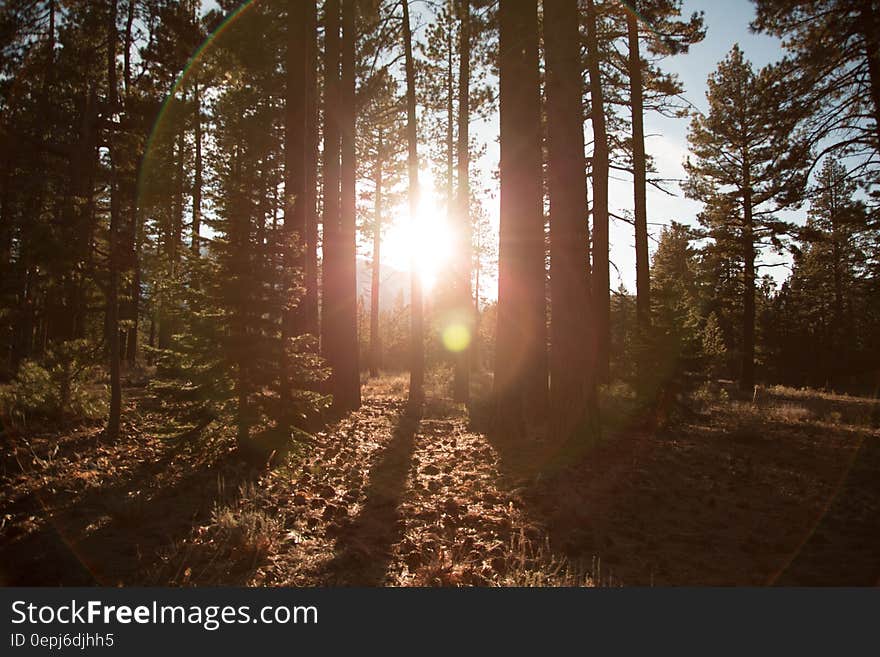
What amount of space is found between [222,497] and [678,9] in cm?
1599

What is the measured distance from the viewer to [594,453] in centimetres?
728

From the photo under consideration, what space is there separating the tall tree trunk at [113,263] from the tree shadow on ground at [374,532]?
4.35 metres

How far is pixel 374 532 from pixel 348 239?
793cm

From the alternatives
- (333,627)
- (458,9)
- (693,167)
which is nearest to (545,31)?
(458,9)

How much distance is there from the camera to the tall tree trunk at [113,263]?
7930mm

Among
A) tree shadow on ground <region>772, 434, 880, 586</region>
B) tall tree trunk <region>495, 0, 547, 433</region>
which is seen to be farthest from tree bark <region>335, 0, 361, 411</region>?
tree shadow on ground <region>772, 434, 880, 586</region>

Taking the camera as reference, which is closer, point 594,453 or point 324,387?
point 594,453

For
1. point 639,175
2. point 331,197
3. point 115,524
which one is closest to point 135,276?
point 331,197

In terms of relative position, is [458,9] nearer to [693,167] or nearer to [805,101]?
[805,101]

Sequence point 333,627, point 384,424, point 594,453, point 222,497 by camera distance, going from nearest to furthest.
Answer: point 333,627
point 222,497
point 594,453
point 384,424

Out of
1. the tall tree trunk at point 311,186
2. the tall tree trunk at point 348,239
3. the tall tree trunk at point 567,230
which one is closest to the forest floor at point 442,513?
the tall tree trunk at point 567,230

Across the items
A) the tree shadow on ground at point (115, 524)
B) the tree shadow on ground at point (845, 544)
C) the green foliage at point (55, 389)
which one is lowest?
the tree shadow on ground at point (845, 544)

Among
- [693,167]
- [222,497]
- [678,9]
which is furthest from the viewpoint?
[693,167]

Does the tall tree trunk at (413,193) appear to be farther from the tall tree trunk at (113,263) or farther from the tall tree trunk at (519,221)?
the tall tree trunk at (113,263)
